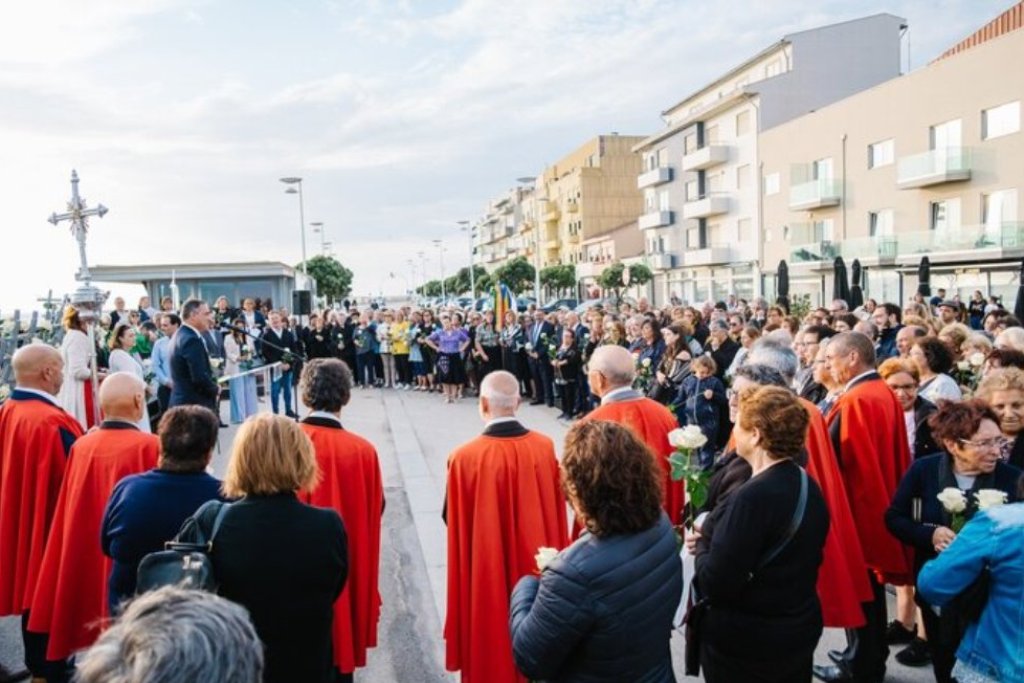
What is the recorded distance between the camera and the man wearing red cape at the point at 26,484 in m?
4.62

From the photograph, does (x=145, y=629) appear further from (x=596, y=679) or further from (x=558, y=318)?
(x=558, y=318)

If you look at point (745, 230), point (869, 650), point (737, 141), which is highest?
point (737, 141)

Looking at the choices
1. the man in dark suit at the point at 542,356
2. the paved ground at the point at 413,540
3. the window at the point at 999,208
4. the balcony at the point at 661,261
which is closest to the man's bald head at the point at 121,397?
the paved ground at the point at 413,540

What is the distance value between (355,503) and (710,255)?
4718 centimetres

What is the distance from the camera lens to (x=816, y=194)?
37594 millimetres

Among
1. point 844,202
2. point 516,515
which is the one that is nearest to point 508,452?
point 516,515

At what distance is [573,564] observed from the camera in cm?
249

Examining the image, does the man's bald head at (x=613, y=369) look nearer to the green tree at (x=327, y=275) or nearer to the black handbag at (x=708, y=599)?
the black handbag at (x=708, y=599)

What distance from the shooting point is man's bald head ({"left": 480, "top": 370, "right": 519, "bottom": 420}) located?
13.6 feet

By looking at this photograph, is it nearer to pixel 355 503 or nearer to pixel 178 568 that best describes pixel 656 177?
pixel 355 503

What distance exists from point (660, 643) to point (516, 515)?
5.26 feet

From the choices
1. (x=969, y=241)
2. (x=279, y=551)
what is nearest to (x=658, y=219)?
(x=969, y=241)

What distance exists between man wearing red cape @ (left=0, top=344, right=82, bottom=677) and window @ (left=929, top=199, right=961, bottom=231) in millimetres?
32942

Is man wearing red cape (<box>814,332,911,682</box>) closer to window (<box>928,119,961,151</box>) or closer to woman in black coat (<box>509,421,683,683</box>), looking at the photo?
woman in black coat (<box>509,421,683,683</box>)
